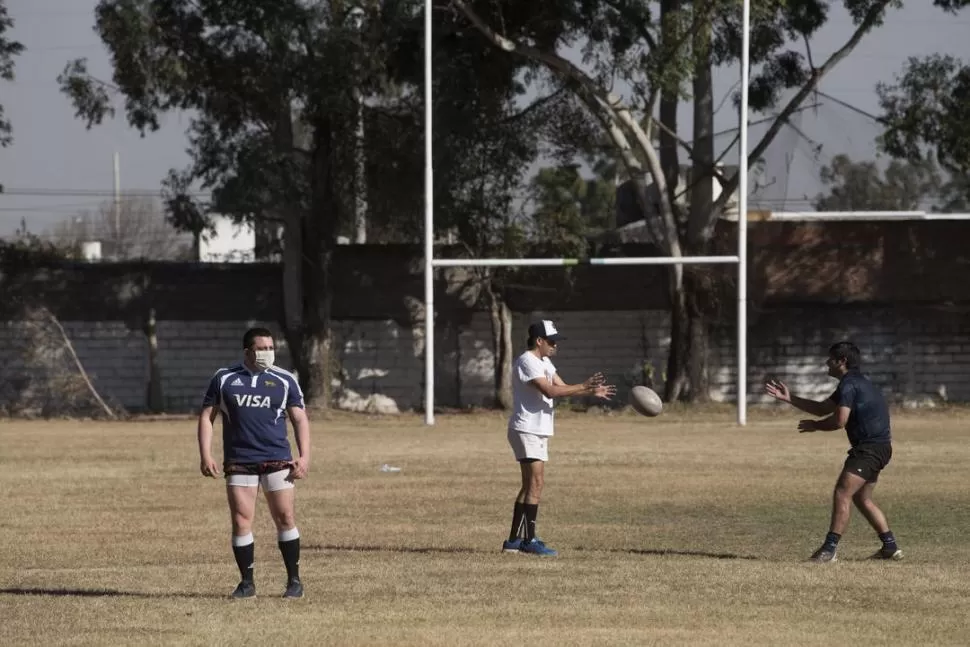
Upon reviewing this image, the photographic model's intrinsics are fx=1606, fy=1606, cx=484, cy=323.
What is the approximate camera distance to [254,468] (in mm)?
11133

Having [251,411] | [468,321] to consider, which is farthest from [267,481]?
[468,321]

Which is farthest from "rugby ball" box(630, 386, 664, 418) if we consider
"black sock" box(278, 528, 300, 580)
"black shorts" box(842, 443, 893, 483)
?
"black sock" box(278, 528, 300, 580)

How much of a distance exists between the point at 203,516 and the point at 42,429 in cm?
1703

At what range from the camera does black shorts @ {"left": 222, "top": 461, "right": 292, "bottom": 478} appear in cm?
1112

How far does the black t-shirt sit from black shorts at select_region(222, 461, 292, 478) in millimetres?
4690

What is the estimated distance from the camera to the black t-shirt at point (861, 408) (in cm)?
1300

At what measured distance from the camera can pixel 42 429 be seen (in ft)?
109

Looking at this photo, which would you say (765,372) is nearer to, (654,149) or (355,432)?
(654,149)

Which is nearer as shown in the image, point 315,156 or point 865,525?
point 865,525

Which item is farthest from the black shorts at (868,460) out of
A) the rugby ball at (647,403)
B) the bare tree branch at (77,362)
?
the bare tree branch at (77,362)

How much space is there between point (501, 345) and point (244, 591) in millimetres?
27558

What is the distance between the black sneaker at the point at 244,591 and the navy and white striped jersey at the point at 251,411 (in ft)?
2.96

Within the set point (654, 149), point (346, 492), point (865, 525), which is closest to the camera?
point (865, 525)

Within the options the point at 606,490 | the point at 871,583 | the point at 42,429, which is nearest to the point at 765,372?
the point at 42,429
